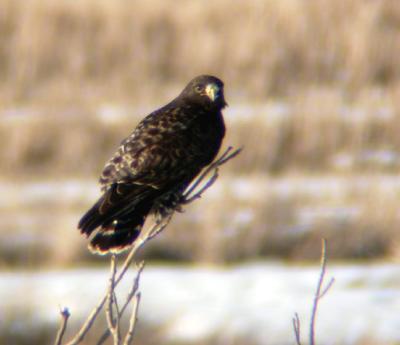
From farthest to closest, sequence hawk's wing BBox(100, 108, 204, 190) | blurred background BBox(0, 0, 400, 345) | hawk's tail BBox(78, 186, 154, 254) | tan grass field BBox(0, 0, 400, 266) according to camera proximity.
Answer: tan grass field BBox(0, 0, 400, 266) < blurred background BBox(0, 0, 400, 345) < hawk's wing BBox(100, 108, 204, 190) < hawk's tail BBox(78, 186, 154, 254)

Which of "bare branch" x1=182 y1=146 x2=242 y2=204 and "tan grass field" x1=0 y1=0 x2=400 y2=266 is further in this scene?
"tan grass field" x1=0 y1=0 x2=400 y2=266

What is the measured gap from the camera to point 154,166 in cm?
461

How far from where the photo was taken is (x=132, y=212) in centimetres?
445

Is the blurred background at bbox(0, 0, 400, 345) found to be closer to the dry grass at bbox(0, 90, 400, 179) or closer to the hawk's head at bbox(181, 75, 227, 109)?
the dry grass at bbox(0, 90, 400, 179)

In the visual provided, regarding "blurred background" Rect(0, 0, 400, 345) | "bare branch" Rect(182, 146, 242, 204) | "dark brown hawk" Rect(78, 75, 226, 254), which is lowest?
"bare branch" Rect(182, 146, 242, 204)

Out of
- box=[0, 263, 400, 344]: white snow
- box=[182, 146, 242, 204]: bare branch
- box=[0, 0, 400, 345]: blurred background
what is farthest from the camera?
box=[0, 0, 400, 345]: blurred background

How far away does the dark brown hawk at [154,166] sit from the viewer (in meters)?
4.32

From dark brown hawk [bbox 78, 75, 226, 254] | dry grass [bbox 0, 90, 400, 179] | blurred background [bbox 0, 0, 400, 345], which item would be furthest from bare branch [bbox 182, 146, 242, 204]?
dry grass [bbox 0, 90, 400, 179]

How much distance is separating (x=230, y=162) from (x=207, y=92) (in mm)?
8089

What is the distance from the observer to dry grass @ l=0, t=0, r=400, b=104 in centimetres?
1553

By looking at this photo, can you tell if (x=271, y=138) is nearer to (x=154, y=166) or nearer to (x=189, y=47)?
(x=189, y=47)

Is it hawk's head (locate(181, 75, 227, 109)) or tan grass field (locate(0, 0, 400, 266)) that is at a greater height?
tan grass field (locate(0, 0, 400, 266))

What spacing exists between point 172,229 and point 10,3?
16.7 ft

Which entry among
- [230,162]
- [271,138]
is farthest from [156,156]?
[271,138]
